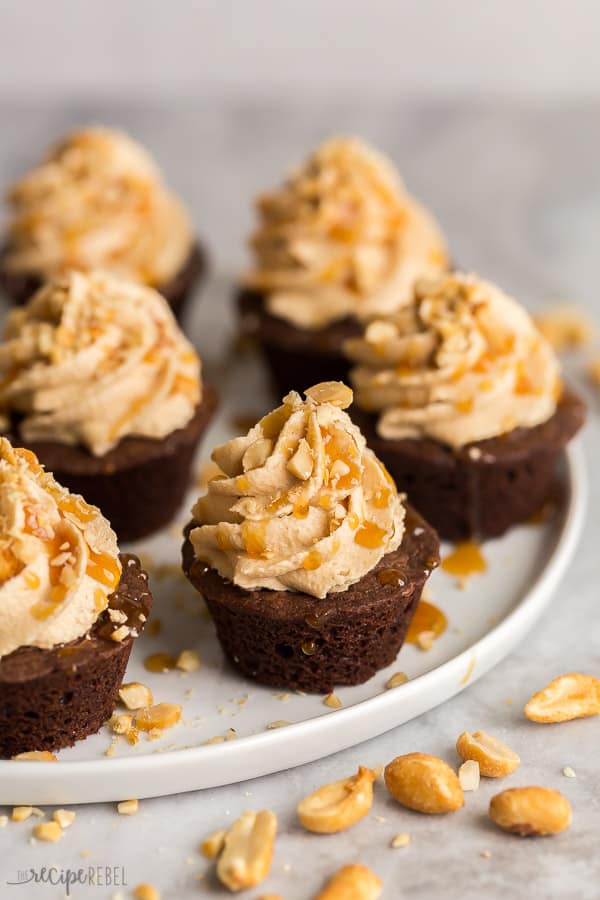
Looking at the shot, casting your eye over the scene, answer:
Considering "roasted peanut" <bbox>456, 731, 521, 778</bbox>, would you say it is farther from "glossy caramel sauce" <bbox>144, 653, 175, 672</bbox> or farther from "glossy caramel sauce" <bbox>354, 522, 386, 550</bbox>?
"glossy caramel sauce" <bbox>144, 653, 175, 672</bbox>

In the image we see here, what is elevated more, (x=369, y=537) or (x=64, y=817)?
(x=369, y=537)

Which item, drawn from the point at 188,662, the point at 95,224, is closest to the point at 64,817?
the point at 188,662

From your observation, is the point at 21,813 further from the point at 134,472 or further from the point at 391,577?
the point at 134,472

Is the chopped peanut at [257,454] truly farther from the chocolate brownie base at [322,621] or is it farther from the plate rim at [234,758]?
the plate rim at [234,758]

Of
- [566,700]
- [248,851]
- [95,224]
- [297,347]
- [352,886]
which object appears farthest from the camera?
[95,224]

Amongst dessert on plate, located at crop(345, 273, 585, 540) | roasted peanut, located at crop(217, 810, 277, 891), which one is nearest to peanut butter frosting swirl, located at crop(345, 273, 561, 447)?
dessert on plate, located at crop(345, 273, 585, 540)

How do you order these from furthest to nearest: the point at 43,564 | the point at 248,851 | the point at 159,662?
the point at 159,662, the point at 43,564, the point at 248,851

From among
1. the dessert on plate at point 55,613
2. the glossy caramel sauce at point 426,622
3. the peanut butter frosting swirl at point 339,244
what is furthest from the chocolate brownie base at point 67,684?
the peanut butter frosting swirl at point 339,244
